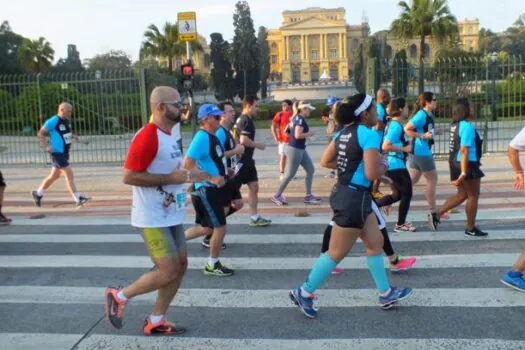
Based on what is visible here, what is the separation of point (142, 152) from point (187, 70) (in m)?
12.9

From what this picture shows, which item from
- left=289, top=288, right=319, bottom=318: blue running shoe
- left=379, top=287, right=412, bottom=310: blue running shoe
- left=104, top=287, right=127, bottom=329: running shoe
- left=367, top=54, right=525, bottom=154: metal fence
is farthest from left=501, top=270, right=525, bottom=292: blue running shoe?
left=367, top=54, right=525, bottom=154: metal fence

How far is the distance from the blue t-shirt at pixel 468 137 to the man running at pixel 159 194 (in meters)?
3.81

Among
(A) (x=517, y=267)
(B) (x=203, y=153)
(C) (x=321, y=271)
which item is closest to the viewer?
(C) (x=321, y=271)

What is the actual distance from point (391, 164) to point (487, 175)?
17.9ft

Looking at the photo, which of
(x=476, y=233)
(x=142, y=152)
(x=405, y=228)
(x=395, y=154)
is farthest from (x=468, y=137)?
(x=142, y=152)

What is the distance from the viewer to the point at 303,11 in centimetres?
13188

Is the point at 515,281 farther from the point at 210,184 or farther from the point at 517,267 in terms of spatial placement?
the point at 210,184

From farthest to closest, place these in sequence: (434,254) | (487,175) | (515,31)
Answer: (515,31) → (487,175) → (434,254)

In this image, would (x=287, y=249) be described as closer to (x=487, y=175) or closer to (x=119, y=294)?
(x=119, y=294)

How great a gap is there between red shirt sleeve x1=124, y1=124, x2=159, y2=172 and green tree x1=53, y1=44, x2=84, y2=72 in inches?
2597

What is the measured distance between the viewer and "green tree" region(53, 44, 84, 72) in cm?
6839

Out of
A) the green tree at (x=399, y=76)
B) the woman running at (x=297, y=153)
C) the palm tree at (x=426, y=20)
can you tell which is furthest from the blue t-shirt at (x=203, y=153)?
the palm tree at (x=426, y=20)

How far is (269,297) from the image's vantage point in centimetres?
546

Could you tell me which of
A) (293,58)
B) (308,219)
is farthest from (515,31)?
(308,219)
